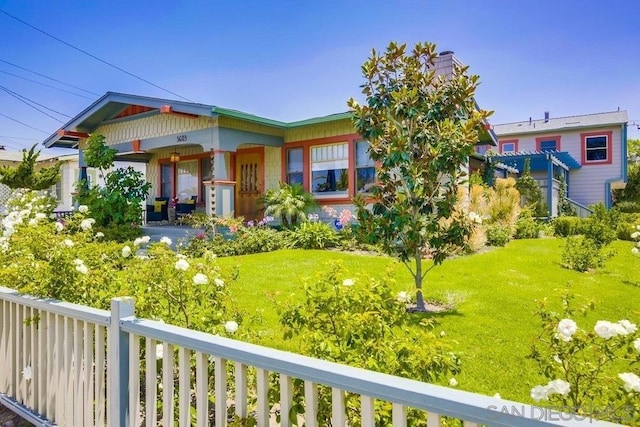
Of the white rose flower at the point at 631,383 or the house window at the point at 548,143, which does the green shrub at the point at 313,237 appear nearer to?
the white rose flower at the point at 631,383

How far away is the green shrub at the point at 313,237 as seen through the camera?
998 cm

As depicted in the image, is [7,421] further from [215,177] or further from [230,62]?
[230,62]

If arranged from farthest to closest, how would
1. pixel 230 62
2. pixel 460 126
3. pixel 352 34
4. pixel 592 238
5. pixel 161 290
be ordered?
pixel 230 62
pixel 352 34
pixel 592 238
pixel 460 126
pixel 161 290

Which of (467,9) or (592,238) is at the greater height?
(467,9)

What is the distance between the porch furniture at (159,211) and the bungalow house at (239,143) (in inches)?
55.9

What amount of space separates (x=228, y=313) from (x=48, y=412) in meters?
1.30

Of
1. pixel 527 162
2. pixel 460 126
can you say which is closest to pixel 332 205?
pixel 460 126

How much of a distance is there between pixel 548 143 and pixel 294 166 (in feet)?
57.4

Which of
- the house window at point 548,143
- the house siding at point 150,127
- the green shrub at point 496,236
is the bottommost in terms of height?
the green shrub at point 496,236

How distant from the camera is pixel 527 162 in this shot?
17.3 metres

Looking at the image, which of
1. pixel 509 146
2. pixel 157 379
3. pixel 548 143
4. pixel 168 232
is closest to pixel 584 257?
pixel 157 379

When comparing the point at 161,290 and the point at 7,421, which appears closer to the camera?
the point at 161,290

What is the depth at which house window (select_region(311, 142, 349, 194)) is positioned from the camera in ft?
37.4

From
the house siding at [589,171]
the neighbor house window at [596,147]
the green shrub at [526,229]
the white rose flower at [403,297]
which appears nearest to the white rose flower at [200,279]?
the white rose flower at [403,297]
